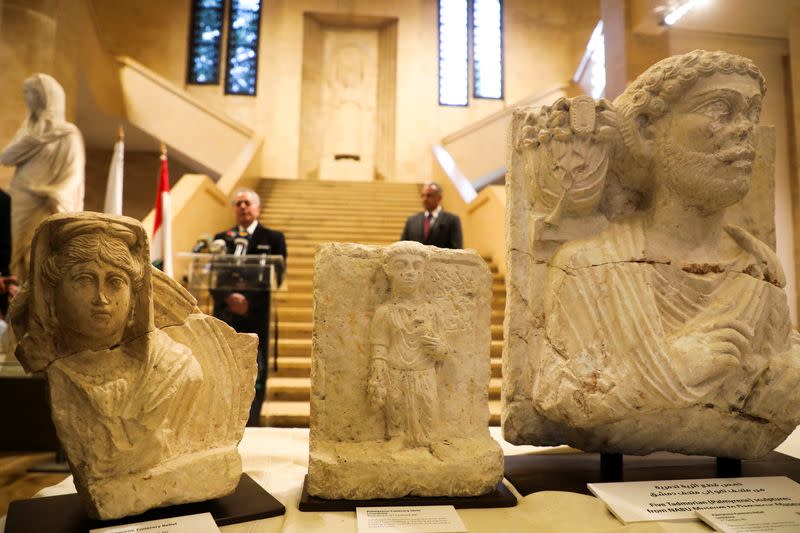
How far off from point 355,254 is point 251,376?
0.68m

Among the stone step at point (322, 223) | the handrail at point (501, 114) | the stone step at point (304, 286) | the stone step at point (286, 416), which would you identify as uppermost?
the handrail at point (501, 114)

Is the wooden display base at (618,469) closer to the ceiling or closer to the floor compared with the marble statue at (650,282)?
closer to the floor

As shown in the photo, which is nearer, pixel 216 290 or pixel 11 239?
pixel 216 290

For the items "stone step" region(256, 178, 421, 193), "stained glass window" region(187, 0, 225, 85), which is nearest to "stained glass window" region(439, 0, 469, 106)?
"stone step" region(256, 178, 421, 193)

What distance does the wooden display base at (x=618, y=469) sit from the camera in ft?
9.07

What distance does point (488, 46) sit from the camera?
15.3 meters

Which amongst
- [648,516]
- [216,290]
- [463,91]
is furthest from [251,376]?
[463,91]

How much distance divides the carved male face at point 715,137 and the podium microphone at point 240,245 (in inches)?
131

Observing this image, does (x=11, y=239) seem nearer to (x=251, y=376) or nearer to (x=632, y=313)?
(x=251, y=376)

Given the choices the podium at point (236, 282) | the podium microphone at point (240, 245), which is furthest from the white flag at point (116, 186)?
the podium at point (236, 282)

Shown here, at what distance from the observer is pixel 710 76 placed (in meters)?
2.60

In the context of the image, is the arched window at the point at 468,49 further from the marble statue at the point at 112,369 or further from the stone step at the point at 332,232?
the marble statue at the point at 112,369

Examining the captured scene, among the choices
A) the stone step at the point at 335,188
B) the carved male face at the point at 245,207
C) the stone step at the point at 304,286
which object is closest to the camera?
the carved male face at the point at 245,207

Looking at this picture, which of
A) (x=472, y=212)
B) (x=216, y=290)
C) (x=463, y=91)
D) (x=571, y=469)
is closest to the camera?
(x=571, y=469)
